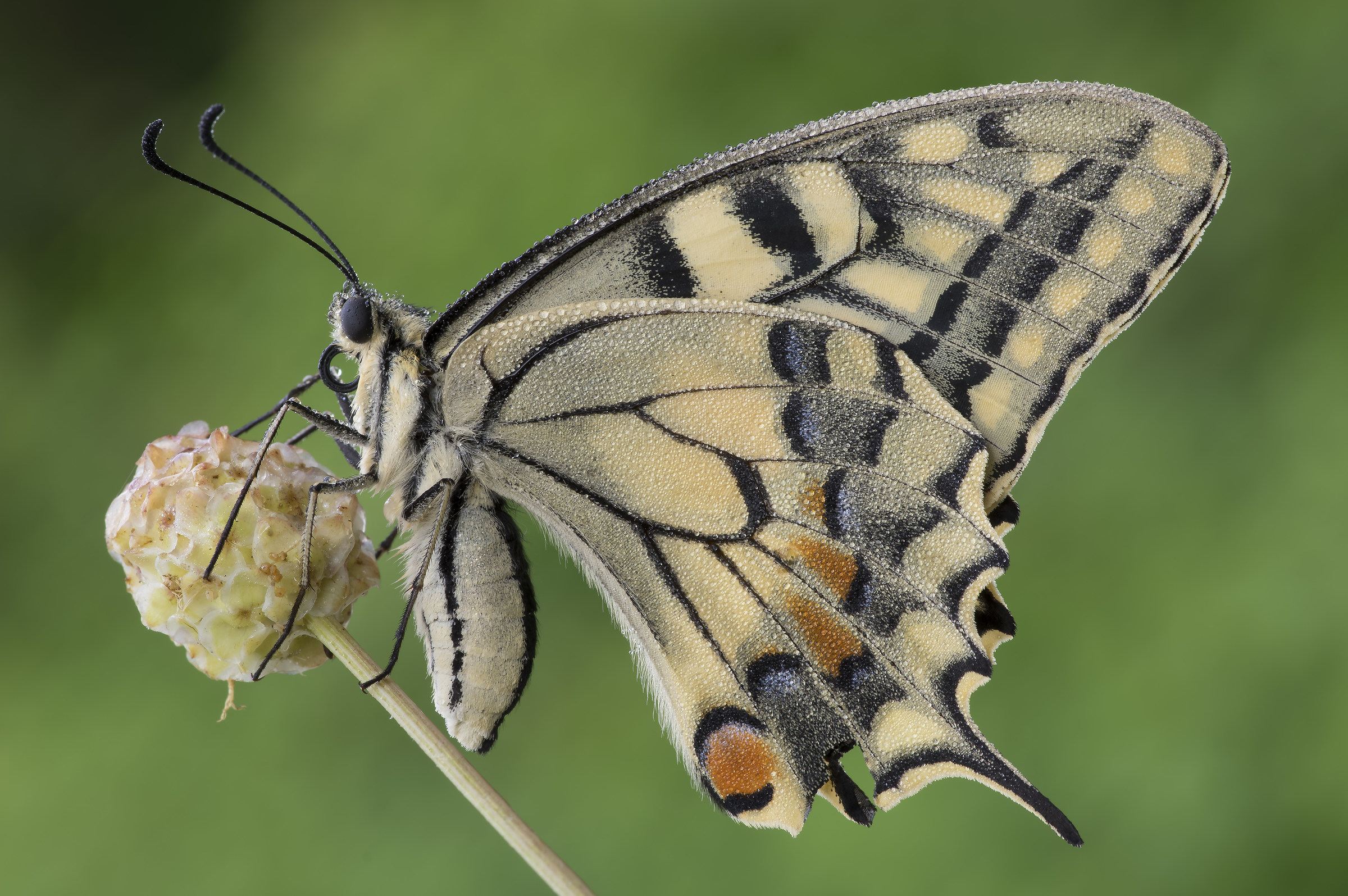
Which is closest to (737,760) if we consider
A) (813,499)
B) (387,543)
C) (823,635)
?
(823,635)

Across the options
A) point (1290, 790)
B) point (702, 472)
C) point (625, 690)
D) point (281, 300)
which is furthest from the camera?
point (281, 300)

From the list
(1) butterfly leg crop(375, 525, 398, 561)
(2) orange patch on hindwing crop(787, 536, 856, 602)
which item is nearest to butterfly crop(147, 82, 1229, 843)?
(2) orange patch on hindwing crop(787, 536, 856, 602)

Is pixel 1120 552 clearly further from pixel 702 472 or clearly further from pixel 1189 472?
pixel 702 472

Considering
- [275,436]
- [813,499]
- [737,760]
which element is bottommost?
[737,760]

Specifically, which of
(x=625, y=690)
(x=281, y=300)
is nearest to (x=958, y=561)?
(x=625, y=690)

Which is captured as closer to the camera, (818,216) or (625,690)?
(818,216)

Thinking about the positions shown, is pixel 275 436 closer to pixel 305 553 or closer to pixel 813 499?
pixel 305 553

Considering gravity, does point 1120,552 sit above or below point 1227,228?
below
